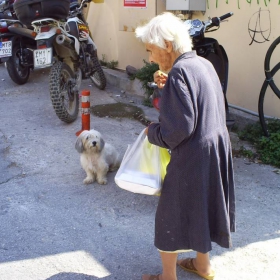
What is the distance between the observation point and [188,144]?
7.23ft

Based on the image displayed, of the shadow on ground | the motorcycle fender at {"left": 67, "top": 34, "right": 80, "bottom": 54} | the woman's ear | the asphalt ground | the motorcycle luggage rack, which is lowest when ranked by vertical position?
the asphalt ground

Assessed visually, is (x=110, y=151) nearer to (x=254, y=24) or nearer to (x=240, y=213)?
(x=240, y=213)

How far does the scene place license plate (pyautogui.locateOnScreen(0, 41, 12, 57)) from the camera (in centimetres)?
651

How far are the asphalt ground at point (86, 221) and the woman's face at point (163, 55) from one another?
4.99ft

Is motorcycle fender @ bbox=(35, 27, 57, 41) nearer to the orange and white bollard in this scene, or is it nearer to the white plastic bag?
the orange and white bollard

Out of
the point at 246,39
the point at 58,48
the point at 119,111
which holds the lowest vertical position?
the point at 119,111

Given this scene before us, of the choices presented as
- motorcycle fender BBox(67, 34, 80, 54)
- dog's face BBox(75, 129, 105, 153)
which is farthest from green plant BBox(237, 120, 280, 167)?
motorcycle fender BBox(67, 34, 80, 54)

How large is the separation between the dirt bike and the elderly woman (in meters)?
3.21

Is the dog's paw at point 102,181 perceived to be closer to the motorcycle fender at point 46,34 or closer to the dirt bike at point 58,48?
the dirt bike at point 58,48

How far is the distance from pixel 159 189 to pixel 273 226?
1558 millimetres

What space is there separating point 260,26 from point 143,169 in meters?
3.51

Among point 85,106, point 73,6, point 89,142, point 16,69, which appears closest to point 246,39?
point 85,106

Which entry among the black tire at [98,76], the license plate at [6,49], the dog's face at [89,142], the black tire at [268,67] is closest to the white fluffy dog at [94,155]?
the dog's face at [89,142]

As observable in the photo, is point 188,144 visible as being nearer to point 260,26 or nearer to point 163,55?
point 163,55
